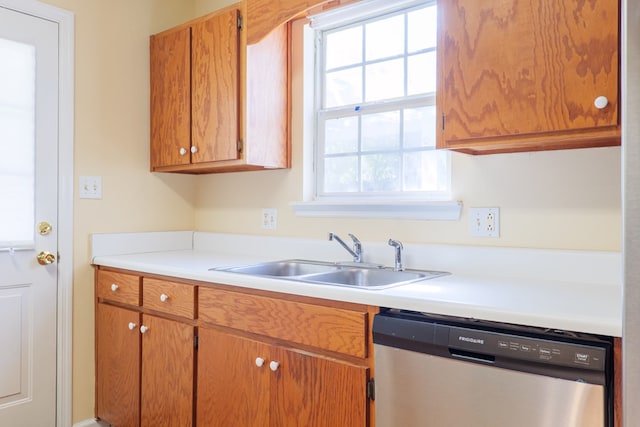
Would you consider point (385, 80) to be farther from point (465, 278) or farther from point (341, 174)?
point (465, 278)

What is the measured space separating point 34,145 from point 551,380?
2253 mm

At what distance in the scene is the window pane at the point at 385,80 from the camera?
2170 millimetres

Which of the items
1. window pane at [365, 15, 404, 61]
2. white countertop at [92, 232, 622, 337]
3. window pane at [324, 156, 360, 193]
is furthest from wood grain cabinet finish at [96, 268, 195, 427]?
window pane at [365, 15, 404, 61]

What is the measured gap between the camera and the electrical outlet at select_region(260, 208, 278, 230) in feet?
8.18

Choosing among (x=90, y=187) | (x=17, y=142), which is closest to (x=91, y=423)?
(x=90, y=187)

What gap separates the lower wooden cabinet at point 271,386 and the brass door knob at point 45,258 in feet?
2.97

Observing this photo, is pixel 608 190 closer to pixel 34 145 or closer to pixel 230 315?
pixel 230 315

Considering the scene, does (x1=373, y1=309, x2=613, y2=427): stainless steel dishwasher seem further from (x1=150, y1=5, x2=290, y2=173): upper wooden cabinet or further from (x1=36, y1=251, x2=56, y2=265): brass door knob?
(x1=36, y1=251, x2=56, y2=265): brass door knob

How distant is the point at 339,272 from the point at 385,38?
108 centimetres

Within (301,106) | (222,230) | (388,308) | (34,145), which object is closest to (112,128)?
(34,145)

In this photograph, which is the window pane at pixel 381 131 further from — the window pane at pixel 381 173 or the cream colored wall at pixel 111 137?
the cream colored wall at pixel 111 137

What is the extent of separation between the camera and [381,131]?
223cm

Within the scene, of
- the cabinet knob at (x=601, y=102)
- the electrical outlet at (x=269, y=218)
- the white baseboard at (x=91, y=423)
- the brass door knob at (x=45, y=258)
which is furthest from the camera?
the electrical outlet at (x=269, y=218)

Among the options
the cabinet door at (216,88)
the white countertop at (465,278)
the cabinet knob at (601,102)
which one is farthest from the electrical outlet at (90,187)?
the cabinet knob at (601,102)
